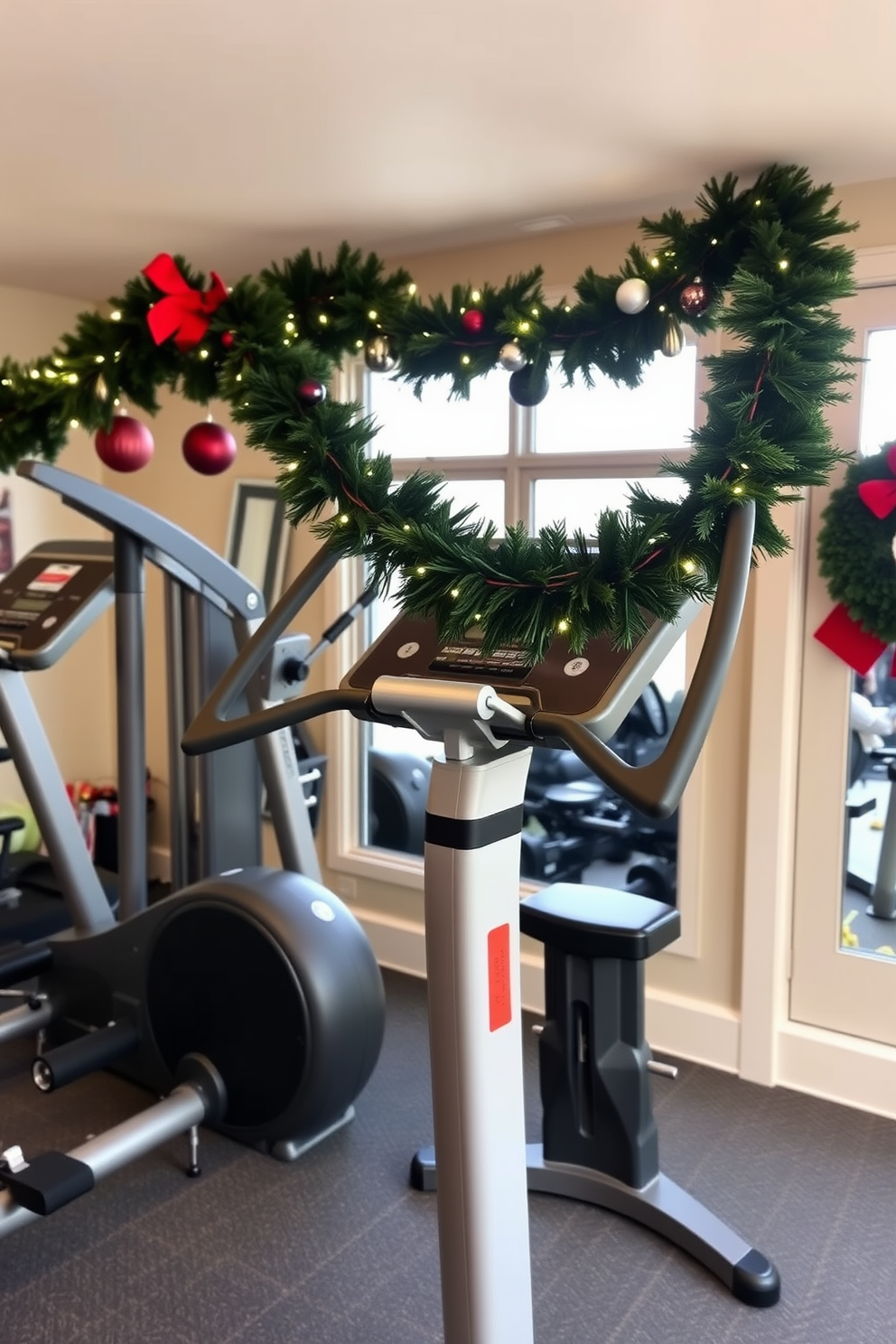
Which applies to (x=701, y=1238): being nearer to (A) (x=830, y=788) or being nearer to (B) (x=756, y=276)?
(A) (x=830, y=788)

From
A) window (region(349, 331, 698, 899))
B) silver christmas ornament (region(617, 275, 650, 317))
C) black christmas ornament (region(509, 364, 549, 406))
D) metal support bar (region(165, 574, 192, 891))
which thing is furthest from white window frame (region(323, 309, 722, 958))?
silver christmas ornament (region(617, 275, 650, 317))

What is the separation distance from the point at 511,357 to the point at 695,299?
0.37 meters

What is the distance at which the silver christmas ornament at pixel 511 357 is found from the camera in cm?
212

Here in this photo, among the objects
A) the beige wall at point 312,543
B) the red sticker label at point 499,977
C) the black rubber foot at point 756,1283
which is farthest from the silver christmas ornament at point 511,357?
the black rubber foot at point 756,1283

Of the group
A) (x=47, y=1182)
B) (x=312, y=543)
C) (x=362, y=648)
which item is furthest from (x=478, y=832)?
(x=312, y=543)

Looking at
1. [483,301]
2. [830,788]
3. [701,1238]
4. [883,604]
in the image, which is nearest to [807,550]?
[883,604]

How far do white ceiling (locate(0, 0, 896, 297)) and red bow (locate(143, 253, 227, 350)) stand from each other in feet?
1.00

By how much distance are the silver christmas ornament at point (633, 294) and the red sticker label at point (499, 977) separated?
1139mm

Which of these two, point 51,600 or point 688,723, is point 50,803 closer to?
point 51,600

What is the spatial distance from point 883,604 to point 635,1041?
128cm

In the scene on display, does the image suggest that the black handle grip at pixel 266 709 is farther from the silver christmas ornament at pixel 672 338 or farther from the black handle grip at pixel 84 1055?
the black handle grip at pixel 84 1055

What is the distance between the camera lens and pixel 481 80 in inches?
83.7

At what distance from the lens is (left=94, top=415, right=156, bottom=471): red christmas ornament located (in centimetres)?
285

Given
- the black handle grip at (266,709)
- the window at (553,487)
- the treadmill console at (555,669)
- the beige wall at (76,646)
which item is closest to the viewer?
the treadmill console at (555,669)
